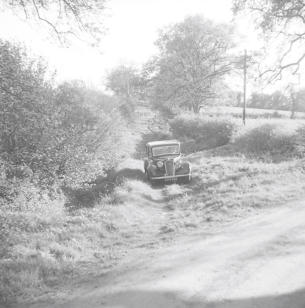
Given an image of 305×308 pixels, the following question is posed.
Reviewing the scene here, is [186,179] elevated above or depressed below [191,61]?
below

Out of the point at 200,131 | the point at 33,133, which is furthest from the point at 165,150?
the point at 200,131

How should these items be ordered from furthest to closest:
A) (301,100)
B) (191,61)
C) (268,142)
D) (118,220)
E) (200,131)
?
1. (301,100)
2. (191,61)
3. (200,131)
4. (268,142)
5. (118,220)

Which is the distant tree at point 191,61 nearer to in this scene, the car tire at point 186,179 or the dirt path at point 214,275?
the car tire at point 186,179

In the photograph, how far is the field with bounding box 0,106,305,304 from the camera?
5.94m

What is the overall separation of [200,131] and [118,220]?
24.0 m

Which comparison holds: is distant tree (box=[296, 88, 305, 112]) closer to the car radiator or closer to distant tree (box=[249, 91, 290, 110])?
distant tree (box=[249, 91, 290, 110])

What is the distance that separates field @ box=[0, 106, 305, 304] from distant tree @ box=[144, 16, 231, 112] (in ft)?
76.8

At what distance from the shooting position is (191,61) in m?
37.7

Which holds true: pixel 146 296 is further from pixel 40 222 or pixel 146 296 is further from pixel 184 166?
pixel 184 166

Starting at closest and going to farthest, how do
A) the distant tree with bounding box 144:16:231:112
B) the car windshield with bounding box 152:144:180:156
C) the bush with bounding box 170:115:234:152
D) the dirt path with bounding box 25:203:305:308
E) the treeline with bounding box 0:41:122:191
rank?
the dirt path with bounding box 25:203:305:308
the treeline with bounding box 0:41:122:191
the car windshield with bounding box 152:144:180:156
the bush with bounding box 170:115:234:152
the distant tree with bounding box 144:16:231:112

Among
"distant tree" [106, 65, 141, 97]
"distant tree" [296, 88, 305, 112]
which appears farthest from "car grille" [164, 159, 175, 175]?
"distant tree" [106, 65, 141, 97]

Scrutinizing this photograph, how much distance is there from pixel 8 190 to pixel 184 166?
Answer: 7.56 meters

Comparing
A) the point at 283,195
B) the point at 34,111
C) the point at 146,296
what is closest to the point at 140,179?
the point at 34,111

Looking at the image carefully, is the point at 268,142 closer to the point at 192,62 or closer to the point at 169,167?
the point at 169,167
